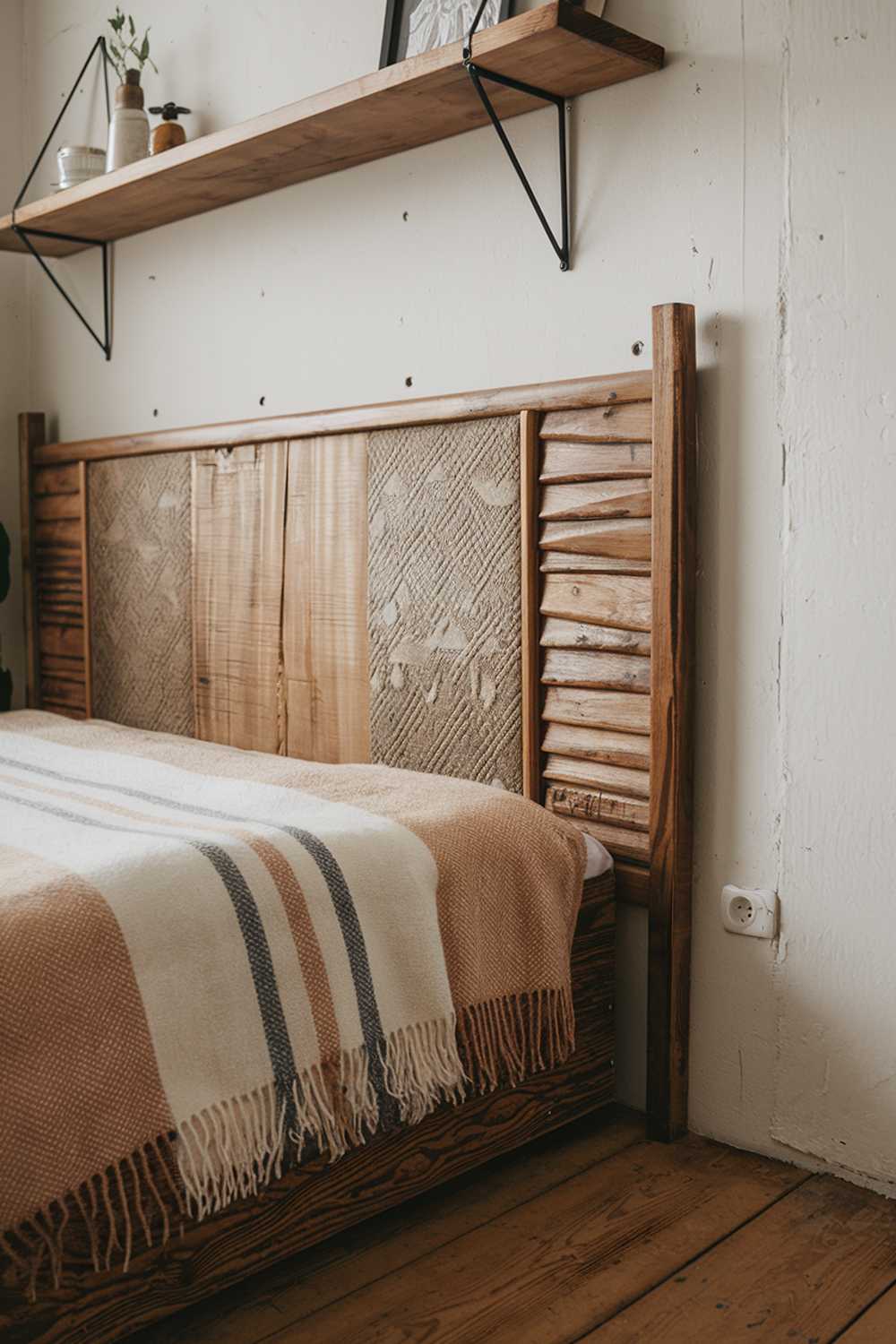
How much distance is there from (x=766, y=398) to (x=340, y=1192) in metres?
1.19

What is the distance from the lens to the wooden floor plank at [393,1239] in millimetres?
1479

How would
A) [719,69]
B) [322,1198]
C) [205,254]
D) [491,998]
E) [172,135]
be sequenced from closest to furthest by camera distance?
[322,1198] < [491,998] < [719,69] < [172,135] < [205,254]

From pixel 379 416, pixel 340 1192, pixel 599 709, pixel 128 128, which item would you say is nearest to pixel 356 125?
pixel 379 416

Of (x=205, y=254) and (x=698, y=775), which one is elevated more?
(x=205, y=254)

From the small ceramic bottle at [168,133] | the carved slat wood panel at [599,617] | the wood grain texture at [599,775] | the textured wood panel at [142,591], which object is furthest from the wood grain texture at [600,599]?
the small ceramic bottle at [168,133]

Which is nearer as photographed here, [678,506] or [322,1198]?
[322,1198]

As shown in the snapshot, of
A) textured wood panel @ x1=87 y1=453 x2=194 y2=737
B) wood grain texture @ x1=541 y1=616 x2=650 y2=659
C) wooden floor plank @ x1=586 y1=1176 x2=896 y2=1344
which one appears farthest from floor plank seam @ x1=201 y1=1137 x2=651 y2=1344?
textured wood panel @ x1=87 y1=453 x2=194 y2=737

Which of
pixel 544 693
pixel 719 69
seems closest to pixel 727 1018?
pixel 544 693

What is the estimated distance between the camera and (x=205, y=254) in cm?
273

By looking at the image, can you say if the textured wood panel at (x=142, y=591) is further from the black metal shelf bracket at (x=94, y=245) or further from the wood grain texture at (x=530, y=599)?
the wood grain texture at (x=530, y=599)

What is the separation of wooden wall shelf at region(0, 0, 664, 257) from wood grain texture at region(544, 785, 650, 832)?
3.50ft

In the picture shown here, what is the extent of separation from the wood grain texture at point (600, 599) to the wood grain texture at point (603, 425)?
0.68ft

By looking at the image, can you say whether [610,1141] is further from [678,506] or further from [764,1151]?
[678,506]

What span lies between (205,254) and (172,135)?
252 mm
